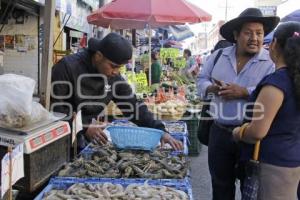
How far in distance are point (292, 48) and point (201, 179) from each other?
4.28m

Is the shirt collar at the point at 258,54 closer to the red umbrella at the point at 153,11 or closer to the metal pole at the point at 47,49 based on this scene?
the metal pole at the point at 47,49

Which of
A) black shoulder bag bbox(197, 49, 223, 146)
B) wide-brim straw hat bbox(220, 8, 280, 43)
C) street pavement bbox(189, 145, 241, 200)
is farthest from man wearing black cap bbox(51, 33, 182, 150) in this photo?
street pavement bbox(189, 145, 241, 200)

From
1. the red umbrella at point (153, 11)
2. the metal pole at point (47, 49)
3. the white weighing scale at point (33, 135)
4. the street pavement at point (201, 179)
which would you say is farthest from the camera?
the red umbrella at point (153, 11)

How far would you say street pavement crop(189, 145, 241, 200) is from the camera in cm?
600

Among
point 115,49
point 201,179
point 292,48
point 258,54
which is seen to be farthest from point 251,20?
point 201,179

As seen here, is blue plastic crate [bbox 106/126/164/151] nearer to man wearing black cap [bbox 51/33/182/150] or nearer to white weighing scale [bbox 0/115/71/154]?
man wearing black cap [bbox 51/33/182/150]

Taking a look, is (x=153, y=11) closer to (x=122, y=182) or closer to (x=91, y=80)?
(x=91, y=80)

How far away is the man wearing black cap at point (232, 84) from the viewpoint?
12.4 feet

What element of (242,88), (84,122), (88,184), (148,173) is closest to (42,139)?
(88,184)

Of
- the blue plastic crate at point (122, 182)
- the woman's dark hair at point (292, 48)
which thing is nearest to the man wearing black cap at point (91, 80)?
the blue plastic crate at point (122, 182)

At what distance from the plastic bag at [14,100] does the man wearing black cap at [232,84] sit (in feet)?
6.48

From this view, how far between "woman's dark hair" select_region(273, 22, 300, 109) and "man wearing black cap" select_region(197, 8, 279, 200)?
28.1 inches

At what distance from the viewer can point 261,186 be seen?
311cm

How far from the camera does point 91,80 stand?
3754 millimetres
